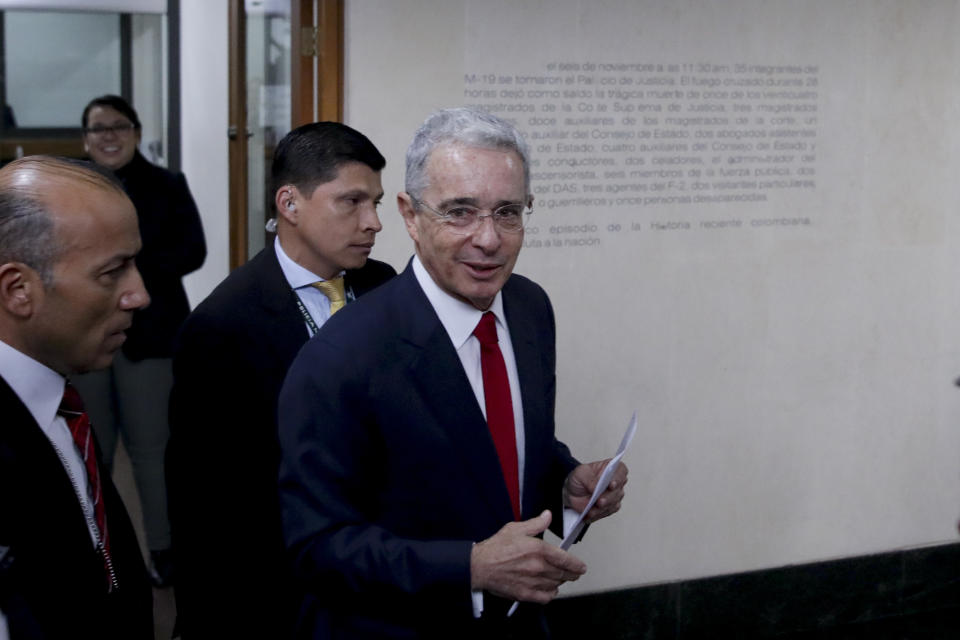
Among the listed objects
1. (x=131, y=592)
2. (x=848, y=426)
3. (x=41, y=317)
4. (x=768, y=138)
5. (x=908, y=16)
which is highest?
(x=908, y=16)

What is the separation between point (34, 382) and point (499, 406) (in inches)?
32.4

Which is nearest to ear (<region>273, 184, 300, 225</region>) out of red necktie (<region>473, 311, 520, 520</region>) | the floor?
red necktie (<region>473, 311, 520, 520</region>)

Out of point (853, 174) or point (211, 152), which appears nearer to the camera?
point (853, 174)

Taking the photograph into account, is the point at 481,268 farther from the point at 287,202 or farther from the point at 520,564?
the point at 287,202

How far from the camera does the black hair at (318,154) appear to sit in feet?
10.1

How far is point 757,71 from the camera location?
4.61 metres

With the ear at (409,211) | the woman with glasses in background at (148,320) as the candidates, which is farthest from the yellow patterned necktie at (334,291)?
the woman with glasses in background at (148,320)

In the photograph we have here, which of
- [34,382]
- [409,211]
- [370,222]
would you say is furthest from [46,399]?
[370,222]

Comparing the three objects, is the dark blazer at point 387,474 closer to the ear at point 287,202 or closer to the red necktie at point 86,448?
the red necktie at point 86,448

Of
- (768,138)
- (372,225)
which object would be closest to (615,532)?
(768,138)

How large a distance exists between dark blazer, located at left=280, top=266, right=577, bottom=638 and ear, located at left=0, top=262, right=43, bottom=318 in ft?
1.73

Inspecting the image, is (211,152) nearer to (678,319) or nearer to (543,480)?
(678,319)

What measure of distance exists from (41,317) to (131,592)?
42 centimetres

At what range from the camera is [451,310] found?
2.14 meters
